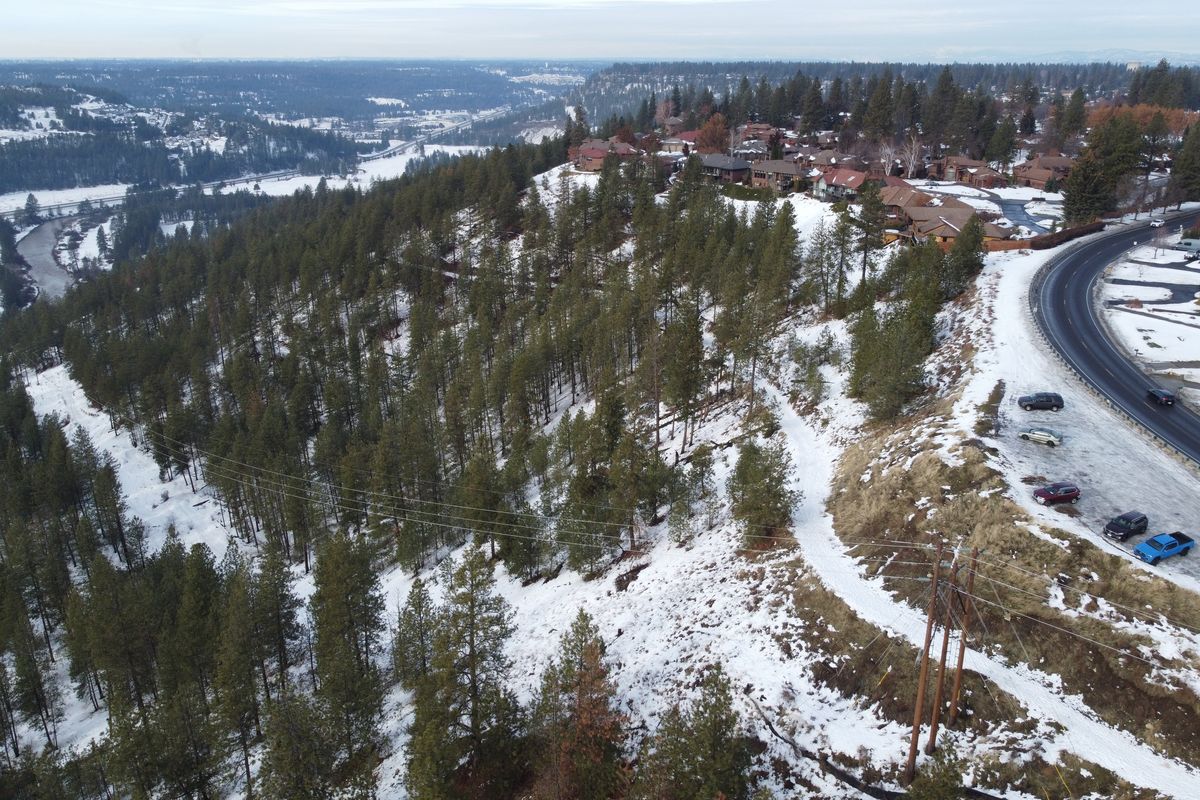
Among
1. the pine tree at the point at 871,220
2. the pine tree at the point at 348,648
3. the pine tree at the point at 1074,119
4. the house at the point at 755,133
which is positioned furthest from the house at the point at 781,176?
the pine tree at the point at 348,648

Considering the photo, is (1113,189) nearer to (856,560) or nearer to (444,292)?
(856,560)

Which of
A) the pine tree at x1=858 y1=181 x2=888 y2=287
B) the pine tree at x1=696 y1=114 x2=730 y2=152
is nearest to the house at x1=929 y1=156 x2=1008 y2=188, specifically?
the pine tree at x1=696 y1=114 x2=730 y2=152

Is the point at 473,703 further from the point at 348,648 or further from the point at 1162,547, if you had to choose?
the point at 1162,547

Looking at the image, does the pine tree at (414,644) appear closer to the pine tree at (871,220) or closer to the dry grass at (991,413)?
the dry grass at (991,413)

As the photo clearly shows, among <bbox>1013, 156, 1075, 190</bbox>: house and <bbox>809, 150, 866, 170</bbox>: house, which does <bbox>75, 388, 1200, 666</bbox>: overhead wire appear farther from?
<bbox>1013, 156, 1075, 190</bbox>: house

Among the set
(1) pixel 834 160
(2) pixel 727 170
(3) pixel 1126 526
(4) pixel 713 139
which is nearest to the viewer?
(3) pixel 1126 526

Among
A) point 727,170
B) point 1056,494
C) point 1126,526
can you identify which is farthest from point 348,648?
point 727,170
